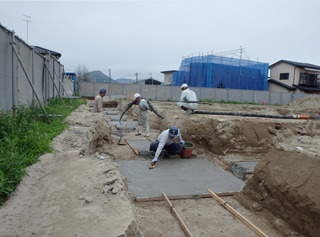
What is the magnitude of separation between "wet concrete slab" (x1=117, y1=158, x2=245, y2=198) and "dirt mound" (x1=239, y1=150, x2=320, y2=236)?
0.71m

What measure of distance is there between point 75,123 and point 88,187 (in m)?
3.86

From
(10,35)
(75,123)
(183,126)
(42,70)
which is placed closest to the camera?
(10,35)

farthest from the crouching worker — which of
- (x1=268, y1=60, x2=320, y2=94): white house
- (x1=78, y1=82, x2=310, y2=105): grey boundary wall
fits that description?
(x1=268, y1=60, x2=320, y2=94): white house

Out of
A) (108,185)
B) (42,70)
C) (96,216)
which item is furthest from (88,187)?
(42,70)

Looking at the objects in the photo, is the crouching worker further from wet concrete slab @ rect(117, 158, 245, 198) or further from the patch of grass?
the patch of grass

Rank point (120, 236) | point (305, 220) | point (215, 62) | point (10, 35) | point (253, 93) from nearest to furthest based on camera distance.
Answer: point (120, 236) < point (305, 220) < point (10, 35) < point (253, 93) < point (215, 62)

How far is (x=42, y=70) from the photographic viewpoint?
332 inches

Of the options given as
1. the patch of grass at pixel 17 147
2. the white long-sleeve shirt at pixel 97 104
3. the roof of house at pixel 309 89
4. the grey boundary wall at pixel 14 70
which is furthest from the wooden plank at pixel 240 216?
the roof of house at pixel 309 89

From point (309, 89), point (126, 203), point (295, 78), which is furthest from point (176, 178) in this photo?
point (309, 89)

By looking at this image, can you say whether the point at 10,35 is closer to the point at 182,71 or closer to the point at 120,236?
the point at 120,236

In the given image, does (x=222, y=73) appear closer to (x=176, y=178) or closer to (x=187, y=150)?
(x=187, y=150)

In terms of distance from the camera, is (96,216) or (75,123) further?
(75,123)

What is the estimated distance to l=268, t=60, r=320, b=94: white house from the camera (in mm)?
30641

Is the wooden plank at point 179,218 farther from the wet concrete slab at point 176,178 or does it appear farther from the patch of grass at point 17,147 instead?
the patch of grass at point 17,147
